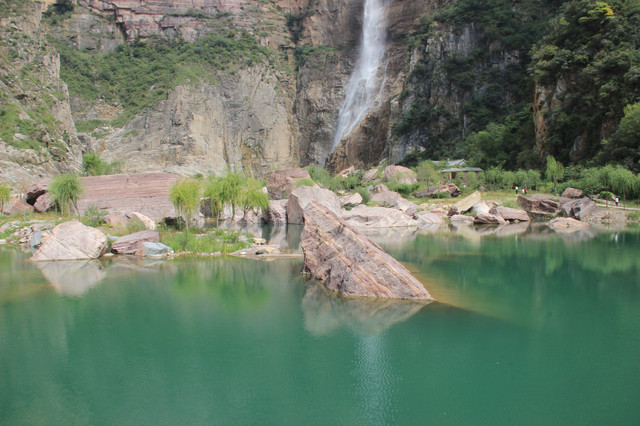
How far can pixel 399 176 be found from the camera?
59219mm

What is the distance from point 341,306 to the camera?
1527 cm

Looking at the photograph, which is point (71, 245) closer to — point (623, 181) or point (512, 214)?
point (512, 214)

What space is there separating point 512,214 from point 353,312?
102 feet

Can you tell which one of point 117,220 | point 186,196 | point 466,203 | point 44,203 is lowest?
point 466,203

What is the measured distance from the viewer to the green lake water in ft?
29.7

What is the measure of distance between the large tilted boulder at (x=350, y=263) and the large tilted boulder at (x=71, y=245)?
11.6m

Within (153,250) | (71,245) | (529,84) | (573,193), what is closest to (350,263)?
(153,250)

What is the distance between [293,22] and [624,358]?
106111mm

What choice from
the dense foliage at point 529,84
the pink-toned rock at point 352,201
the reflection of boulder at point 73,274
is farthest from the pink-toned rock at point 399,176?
the reflection of boulder at point 73,274

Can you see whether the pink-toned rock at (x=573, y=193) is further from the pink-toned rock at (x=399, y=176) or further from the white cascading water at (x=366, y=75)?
the white cascading water at (x=366, y=75)

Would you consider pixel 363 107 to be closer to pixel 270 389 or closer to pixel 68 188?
pixel 68 188

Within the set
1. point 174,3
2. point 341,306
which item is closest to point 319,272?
point 341,306

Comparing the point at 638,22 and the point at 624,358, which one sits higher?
the point at 638,22

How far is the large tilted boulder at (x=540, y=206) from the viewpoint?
41.7 metres
